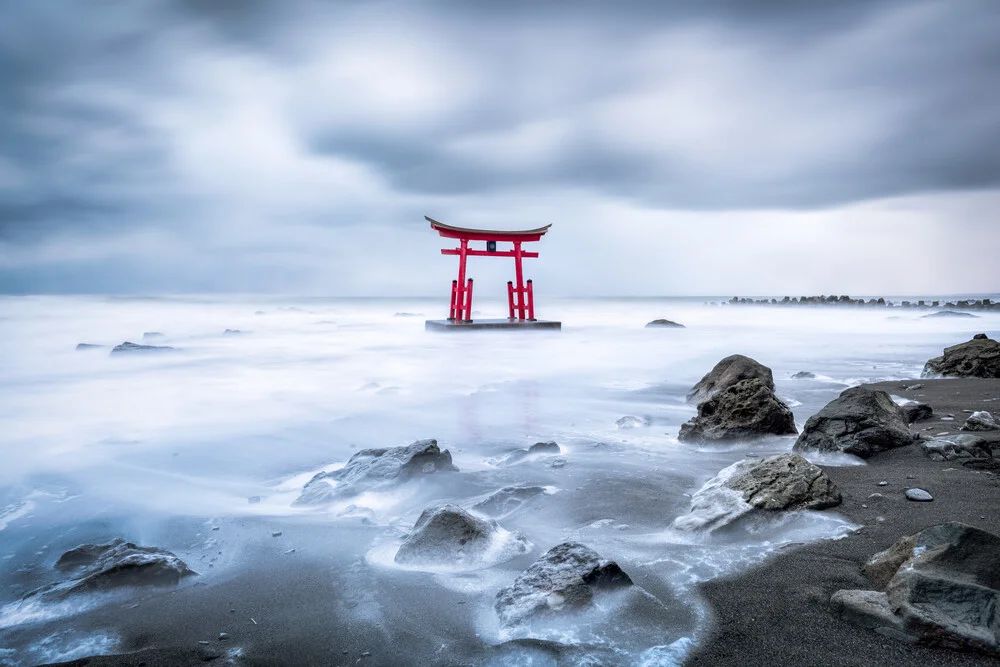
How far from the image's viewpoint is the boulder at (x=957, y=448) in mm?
3596

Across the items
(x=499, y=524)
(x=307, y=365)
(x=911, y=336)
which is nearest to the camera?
(x=499, y=524)

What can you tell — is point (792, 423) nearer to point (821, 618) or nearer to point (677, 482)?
point (677, 482)

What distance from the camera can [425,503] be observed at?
3.76 metres

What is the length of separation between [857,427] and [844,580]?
2.17 meters

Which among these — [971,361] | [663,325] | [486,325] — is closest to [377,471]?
[971,361]

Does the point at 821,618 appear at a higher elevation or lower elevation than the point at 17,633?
higher

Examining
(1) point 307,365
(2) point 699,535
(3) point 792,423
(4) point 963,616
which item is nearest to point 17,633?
(2) point 699,535

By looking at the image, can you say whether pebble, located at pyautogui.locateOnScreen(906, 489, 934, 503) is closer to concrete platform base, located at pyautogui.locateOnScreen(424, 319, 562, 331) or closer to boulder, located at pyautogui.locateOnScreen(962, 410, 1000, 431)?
boulder, located at pyautogui.locateOnScreen(962, 410, 1000, 431)

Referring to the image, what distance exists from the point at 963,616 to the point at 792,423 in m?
3.28

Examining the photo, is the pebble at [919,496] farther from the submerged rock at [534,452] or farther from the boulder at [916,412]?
the submerged rock at [534,452]

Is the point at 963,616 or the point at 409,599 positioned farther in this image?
the point at 409,599

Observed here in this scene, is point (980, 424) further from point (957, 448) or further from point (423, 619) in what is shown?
point (423, 619)

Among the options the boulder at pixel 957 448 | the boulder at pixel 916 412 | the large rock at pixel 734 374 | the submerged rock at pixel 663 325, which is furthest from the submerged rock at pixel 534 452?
the submerged rock at pixel 663 325

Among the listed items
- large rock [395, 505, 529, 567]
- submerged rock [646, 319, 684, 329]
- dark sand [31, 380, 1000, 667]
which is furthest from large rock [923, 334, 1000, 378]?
submerged rock [646, 319, 684, 329]
